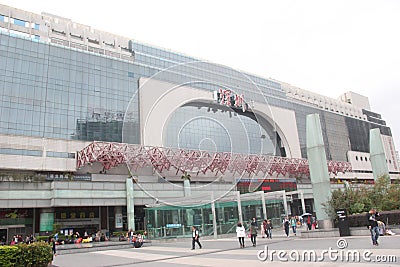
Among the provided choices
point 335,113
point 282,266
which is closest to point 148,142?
point 282,266

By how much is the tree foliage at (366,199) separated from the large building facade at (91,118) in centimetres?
1171

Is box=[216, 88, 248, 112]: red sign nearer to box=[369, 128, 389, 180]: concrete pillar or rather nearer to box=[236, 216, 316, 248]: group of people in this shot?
box=[369, 128, 389, 180]: concrete pillar

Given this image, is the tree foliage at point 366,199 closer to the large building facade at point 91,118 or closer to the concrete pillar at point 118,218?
the large building facade at point 91,118

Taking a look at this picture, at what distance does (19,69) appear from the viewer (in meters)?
48.0

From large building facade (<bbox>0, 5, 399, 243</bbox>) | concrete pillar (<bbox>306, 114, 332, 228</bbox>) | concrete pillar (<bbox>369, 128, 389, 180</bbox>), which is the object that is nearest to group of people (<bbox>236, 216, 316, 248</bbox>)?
concrete pillar (<bbox>306, 114, 332, 228</bbox>)

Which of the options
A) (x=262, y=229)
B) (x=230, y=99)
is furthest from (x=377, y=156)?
(x=230, y=99)

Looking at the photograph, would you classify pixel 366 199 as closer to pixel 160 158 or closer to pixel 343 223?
pixel 343 223

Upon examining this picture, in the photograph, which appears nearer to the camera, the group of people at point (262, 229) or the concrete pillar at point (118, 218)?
the group of people at point (262, 229)

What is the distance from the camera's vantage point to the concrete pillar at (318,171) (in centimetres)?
2467

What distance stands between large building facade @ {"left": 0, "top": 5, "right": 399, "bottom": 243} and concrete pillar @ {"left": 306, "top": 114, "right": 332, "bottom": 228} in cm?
912

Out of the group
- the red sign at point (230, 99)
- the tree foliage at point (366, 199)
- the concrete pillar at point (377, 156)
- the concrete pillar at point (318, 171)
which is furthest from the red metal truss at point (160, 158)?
the tree foliage at point (366, 199)

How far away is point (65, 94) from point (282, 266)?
1882 inches

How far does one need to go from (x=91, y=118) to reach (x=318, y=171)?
38273 mm

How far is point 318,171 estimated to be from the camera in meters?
25.7
